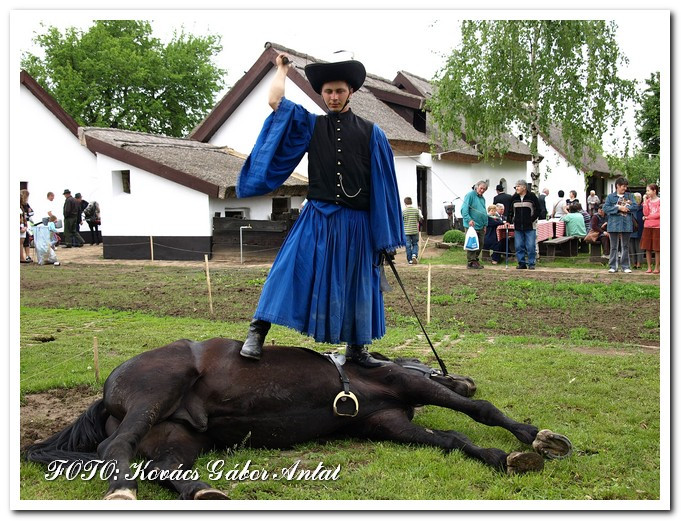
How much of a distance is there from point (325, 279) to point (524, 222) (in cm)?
1025

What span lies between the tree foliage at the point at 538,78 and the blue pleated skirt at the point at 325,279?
14029mm

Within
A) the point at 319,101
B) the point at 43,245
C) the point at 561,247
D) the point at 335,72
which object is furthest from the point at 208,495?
the point at 319,101

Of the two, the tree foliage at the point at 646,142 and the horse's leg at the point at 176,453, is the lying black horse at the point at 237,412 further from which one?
the tree foliage at the point at 646,142

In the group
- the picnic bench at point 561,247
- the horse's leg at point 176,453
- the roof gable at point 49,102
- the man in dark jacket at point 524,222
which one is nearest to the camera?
the horse's leg at point 176,453

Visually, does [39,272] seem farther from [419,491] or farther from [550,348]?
[419,491]

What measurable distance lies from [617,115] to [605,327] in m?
11.3

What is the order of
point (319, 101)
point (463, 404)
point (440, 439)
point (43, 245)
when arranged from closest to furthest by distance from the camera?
point (440, 439) < point (463, 404) < point (43, 245) < point (319, 101)

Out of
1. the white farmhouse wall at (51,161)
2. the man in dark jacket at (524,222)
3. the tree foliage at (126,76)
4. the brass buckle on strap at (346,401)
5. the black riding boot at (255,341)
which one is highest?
the tree foliage at (126,76)

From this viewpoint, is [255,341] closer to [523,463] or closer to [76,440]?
[76,440]

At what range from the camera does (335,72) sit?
14.4ft

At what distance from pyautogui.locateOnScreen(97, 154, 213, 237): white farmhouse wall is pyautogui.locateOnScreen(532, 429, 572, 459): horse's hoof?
15000 mm

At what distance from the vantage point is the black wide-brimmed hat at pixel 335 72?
14.4 feet

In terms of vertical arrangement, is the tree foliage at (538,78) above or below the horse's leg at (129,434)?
above

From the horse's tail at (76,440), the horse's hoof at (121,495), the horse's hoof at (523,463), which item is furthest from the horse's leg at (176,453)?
the horse's hoof at (523,463)
